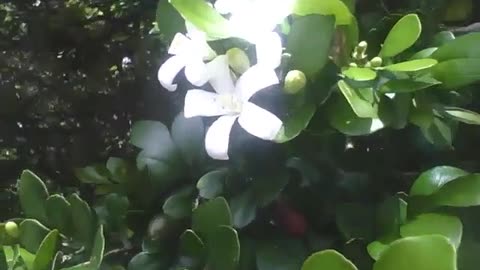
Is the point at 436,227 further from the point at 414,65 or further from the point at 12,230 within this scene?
the point at 12,230

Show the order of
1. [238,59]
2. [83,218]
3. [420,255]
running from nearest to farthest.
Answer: [420,255]
[238,59]
[83,218]

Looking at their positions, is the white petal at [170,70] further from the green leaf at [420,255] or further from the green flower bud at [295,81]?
the green leaf at [420,255]

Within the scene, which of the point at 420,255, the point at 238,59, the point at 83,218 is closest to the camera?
the point at 420,255

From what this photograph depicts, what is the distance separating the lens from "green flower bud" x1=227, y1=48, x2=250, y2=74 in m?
0.48

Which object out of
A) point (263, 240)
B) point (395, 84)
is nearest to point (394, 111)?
point (395, 84)

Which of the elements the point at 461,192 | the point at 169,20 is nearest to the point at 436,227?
the point at 461,192

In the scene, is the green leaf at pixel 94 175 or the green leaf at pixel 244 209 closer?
the green leaf at pixel 244 209

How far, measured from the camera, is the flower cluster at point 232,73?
0.45 metres

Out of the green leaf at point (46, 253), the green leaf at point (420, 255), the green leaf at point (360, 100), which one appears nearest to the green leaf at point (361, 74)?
the green leaf at point (360, 100)

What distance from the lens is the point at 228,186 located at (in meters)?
0.53

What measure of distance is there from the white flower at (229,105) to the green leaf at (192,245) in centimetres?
8

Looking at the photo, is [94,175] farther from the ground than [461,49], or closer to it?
closer to it

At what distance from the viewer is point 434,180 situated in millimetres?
485

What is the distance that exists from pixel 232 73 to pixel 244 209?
0.31 ft
